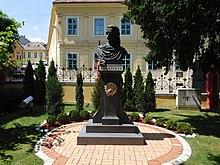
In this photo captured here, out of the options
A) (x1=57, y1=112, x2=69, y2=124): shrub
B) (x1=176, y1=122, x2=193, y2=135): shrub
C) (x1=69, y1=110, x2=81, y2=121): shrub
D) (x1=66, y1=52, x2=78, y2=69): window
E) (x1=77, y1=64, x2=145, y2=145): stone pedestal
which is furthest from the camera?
(x1=66, y1=52, x2=78, y2=69): window

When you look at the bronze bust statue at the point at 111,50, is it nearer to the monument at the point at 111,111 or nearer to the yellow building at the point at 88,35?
the monument at the point at 111,111

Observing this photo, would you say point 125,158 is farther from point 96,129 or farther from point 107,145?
point 96,129

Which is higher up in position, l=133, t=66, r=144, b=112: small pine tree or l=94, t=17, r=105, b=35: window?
l=94, t=17, r=105, b=35: window

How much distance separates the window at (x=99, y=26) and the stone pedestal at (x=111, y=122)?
14917 mm

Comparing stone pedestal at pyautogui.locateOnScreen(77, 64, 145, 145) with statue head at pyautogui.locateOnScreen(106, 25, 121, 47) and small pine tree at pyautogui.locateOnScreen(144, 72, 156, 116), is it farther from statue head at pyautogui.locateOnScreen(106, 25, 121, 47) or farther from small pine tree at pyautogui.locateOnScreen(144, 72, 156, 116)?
small pine tree at pyautogui.locateOnScreen(144, 72, 156, 116)

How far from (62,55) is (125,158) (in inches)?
665

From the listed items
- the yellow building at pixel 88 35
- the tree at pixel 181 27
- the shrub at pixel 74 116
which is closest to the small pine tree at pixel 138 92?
the tree at pixel 181 27

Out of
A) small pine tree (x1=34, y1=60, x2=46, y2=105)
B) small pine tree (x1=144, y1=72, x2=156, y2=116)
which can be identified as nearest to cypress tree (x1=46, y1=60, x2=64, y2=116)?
small pine tree (x1=34, y1=60, x2=46, y2=105)

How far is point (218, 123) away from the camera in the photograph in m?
10.0

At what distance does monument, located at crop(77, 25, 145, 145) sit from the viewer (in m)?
6.85

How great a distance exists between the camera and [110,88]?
7.24m

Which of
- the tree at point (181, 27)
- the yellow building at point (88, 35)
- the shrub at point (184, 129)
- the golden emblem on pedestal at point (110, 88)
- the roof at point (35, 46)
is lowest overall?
the shrub at point (184, 129)

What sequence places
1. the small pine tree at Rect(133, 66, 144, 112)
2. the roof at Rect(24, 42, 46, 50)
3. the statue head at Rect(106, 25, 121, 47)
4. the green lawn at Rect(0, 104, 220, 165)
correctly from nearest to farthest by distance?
the green lawn at Rect(0, 104, 220, 165) < the statue head at Rect(106, 25, 121, 47) < the small pine tree at Rect(133, 66, 144, 112) < the roof at Rect(24, 42, 46, 50)

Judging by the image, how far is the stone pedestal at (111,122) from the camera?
269 inches
